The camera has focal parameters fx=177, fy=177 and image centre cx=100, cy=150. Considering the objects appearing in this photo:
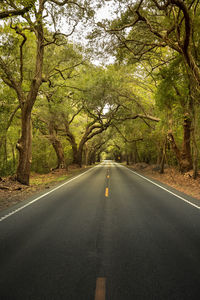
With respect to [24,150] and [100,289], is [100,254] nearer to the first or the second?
[100,289]

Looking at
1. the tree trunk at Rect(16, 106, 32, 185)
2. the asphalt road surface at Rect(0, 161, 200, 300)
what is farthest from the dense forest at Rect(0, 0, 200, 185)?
the asphalt road surface at Rect(0, 161, 200, 300)

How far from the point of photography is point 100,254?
11.2 feet

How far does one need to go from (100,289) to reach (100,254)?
0.96 m

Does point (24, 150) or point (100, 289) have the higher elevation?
point (24, 150)

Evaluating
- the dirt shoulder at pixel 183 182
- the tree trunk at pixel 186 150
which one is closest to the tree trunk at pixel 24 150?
the dirt shoulder at pixel 183 182

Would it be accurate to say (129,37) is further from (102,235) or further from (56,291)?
(56,291)

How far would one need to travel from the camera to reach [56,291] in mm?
2439

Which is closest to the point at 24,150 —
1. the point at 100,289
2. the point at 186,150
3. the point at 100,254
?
the point at 100,254

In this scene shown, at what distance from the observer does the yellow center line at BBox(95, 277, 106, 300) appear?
7.66 ft

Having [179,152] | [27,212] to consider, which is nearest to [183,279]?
[27,212]

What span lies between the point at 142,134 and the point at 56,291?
2495cm

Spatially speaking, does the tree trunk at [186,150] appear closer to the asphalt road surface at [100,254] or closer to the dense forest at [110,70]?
the dense forest at [110,70]

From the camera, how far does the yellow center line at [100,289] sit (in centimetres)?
234

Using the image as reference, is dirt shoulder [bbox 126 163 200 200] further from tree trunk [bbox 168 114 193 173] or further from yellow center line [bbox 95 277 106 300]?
yellow center line [bbox 95 277 106 300]
